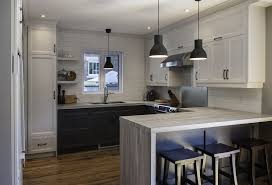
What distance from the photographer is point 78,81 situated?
5430 mm

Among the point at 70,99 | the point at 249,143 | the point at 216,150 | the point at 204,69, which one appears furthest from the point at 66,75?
the point at 249,143

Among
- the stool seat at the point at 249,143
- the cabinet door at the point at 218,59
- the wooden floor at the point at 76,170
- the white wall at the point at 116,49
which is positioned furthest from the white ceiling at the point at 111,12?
the wooden floor at the point at 76,170

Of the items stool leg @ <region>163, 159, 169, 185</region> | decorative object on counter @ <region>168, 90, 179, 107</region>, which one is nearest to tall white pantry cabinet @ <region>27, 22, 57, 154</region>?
decorative object on counter @ <region>168, 90, 179, 107</region>

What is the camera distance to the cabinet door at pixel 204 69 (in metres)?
4.01

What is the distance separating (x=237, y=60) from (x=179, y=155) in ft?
5.68

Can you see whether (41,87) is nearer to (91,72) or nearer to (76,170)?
(91,72)

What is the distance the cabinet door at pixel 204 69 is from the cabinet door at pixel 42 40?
274cm

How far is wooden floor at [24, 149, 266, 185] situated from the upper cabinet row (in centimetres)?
154

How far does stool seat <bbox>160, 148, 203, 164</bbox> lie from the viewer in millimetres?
2590

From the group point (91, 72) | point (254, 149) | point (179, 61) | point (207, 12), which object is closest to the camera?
point (254, 149)

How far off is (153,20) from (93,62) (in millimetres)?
1907

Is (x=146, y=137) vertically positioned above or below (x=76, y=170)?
above

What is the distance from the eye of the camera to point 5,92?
1441 millimetres

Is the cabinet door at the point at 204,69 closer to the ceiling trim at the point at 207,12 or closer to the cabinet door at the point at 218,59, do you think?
the cabinet door at the point at 218,59
